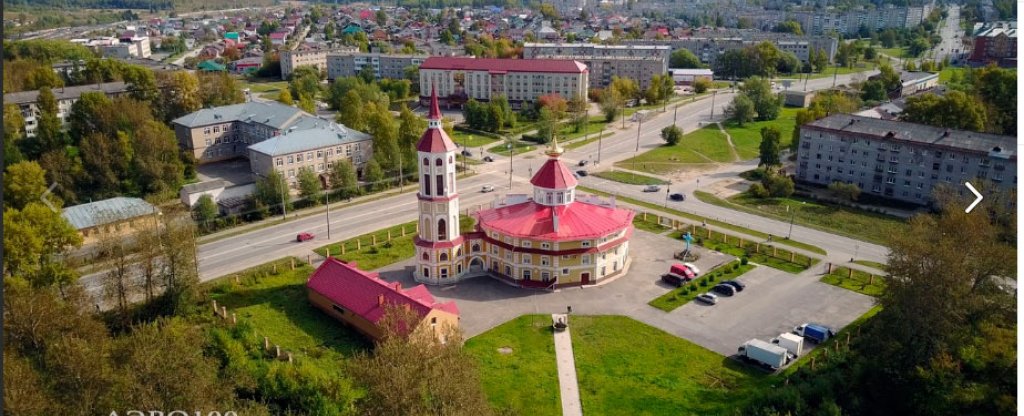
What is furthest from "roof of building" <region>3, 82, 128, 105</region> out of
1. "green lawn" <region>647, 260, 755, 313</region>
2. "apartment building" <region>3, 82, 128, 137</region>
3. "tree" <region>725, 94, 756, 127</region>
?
"tree" <region>725, 94, 756, 127</region>

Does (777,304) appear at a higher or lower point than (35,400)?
lower

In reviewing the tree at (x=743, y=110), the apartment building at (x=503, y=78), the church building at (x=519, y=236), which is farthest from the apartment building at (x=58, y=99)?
the tree at (x=743, y=110)

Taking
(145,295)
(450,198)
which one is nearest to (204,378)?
(145,295)

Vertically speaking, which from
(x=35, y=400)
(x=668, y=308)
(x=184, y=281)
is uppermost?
(x=35, y=400)

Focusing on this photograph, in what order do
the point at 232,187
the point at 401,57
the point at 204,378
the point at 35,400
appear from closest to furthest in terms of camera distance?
the point at 35,400 → the point at 204,378 → the point at 232,187 → the point at 401,57

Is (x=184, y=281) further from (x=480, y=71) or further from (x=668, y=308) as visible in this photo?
(x=480, y=71)

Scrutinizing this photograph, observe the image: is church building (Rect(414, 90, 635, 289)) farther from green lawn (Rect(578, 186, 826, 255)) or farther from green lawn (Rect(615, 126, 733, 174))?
green lawn (Rect(615, 126, 733, 174))

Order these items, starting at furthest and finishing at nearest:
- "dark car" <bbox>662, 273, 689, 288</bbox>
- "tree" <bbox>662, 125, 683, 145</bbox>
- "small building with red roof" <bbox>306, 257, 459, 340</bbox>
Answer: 1. "tree" <bbox>662, 125, 683, 145</bbox>
2. "dark car" <bbox>662, 273, 689, 288</bbox>
3. "small building with red roof" <bbox>306, 257, 459, 340</bbox>
